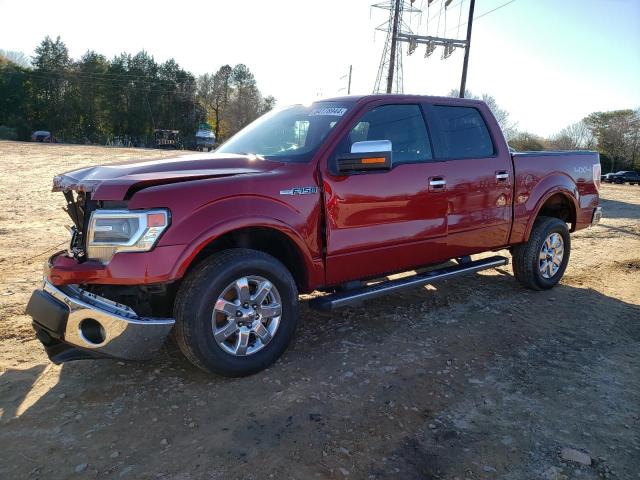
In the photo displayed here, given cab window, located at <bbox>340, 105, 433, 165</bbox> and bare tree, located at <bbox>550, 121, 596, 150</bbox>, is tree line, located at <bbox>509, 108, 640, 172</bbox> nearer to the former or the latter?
bare tree, located at <bbox>550, 121, 596, 150</bbox>

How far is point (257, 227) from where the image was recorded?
3.42 metres

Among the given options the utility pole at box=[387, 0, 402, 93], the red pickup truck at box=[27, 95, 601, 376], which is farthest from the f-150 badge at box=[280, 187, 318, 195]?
the utility pole at box=[387, 0, 402, 93]

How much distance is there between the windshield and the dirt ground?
157cm

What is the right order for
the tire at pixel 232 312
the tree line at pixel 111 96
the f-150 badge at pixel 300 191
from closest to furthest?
the tire at pixel 232 312, the f-150 badge at pixel 300 191, the tree line at pixel 111 96

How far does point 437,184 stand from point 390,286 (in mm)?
1016

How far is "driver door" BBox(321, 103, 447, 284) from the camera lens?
3.79 m

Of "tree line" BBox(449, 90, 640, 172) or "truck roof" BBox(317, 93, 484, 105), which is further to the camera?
"tree line" BBox(449, 90, 640, 172)

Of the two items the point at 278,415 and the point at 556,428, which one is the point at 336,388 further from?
the point at 556,428

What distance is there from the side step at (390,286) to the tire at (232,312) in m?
0.32

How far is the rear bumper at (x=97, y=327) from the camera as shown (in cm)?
293

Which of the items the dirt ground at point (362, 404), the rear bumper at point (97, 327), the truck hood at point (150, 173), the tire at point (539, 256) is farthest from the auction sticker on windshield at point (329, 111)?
the tire at point (539, 256)

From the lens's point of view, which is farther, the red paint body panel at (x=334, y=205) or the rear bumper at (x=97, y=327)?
the red paint body panel at (x=334, y=205)

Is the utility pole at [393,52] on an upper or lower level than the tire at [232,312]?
upper

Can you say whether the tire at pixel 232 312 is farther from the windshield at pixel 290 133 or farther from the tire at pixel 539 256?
the tire at pixel 539 256
